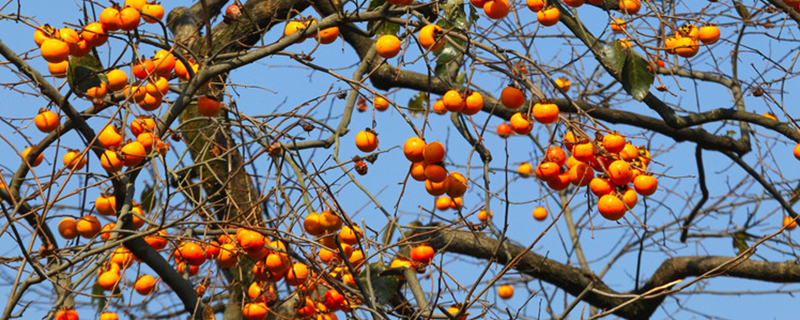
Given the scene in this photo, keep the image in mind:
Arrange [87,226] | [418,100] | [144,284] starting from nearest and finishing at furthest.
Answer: [87,226], [144,284], [418,100]

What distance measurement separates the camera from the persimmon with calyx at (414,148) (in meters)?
1.99

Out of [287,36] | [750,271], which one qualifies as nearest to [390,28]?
[287,36]

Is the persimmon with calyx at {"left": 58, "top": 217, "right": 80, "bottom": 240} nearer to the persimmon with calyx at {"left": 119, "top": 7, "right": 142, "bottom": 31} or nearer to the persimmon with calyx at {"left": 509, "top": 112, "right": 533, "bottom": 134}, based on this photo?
the persimmon with calyx at {"left": 119, "top": 7, "right": 142, "bottom": 31}

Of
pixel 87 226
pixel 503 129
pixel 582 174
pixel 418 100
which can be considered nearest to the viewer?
pixel 582 174

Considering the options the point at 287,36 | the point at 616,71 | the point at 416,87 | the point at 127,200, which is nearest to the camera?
the point at 287,36

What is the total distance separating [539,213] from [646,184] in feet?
9.66

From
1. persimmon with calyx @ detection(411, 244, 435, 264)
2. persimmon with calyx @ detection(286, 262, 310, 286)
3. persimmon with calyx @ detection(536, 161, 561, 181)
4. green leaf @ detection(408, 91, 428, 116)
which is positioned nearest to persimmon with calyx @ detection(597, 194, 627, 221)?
persimmon with calyx @ detection(536, 161, 561, 181)

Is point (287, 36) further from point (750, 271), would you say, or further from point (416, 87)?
point (750, 271)

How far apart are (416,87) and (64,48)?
2.27 meters

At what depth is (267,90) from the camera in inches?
103

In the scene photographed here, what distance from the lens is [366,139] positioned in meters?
2.24

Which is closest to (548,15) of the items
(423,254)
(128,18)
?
(423,254)

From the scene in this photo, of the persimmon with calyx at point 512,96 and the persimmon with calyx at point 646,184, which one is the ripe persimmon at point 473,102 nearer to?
the persimmon with calyx at point 512,96

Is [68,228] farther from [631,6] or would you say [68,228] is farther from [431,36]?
[631,6]
